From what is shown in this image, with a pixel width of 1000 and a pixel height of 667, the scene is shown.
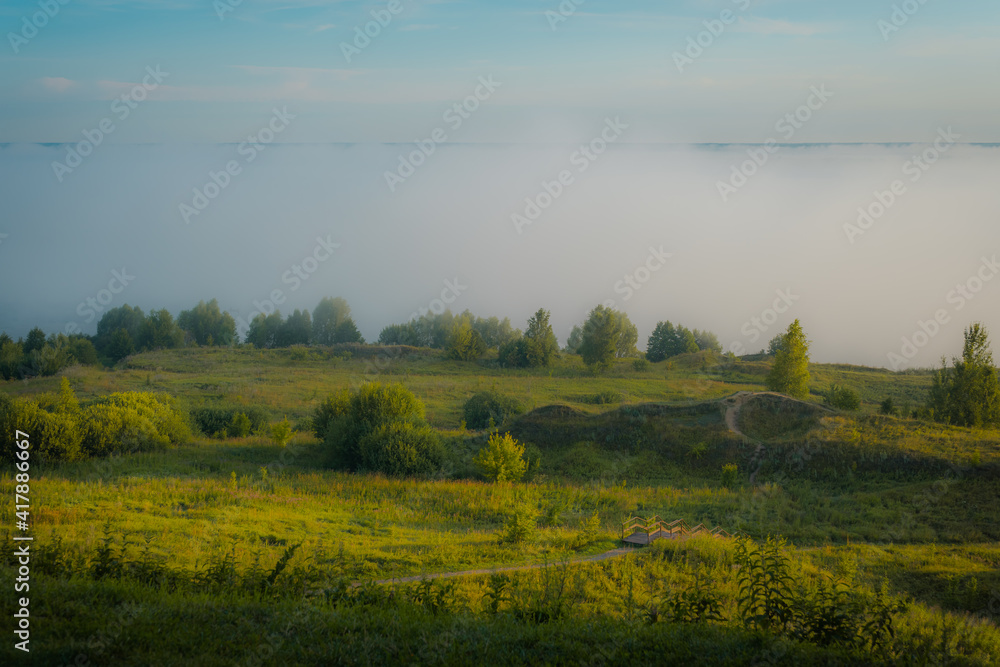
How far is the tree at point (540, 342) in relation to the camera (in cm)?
6931

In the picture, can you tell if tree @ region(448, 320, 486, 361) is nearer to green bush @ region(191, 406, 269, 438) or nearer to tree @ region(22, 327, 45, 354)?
green bush @ region(191, 406, 269, 438)

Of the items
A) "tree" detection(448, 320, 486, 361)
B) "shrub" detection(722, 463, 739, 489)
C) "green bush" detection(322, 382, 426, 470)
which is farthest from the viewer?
"tree" detection(448, 320, 486, 361)

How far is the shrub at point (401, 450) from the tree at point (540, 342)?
41856 mm

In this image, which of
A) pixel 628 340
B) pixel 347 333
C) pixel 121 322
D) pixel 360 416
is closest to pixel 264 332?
pixel 347 333

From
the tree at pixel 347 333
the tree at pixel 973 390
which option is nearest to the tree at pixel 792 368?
the tree at pixel 973 390

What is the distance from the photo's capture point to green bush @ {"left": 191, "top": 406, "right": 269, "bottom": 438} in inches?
1400

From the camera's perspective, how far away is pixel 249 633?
705cm

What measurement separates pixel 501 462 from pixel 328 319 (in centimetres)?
8511

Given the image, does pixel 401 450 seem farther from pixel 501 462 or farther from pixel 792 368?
pixel 792 368

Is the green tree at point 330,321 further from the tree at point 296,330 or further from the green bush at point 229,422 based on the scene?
the green bush at point 229,422

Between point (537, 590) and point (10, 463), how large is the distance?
914 inches

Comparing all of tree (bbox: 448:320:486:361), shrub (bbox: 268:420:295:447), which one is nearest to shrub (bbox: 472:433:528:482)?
shrub (bbox: 268:420:295:447)

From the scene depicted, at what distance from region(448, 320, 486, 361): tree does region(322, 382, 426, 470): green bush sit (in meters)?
40.0

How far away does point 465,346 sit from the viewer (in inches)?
2879
